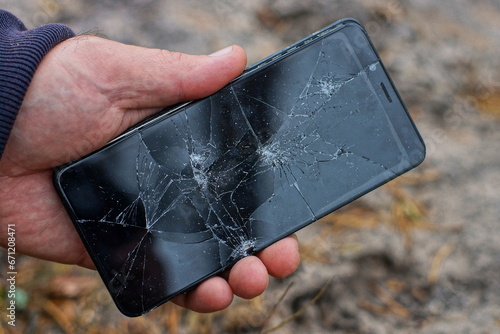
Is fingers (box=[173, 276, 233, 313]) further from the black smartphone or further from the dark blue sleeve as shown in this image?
the dark blue sleeve

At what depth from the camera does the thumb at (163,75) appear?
4.59 feet

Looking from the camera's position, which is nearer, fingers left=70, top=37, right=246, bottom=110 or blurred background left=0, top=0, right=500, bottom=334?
fingers left=70, top=37, right=246, bottom=110

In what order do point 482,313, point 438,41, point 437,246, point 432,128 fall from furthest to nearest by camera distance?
point 438,41
point 432,128
point 437,246
point 482,313

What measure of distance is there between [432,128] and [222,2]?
3.40 ft

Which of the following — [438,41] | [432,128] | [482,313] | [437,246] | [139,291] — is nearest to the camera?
[139,291]

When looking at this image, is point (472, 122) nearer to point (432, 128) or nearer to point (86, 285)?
point (432, 128)

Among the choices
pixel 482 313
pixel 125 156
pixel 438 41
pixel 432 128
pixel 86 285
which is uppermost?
pixel 125 156

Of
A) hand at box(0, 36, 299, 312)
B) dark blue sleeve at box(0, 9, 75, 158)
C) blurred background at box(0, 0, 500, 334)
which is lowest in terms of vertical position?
blurred background at box(0, 0, 500, 334)

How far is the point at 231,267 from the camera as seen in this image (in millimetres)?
1433

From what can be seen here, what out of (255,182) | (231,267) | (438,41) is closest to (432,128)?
(438,41)

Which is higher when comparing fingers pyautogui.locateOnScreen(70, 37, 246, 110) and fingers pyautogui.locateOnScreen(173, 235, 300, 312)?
fingers pyautogui.locateOnScreen(70, 37, 246, 110)

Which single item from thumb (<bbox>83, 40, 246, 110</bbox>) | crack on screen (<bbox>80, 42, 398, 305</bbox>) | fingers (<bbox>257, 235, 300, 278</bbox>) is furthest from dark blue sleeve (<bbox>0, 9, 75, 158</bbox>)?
fingers (<bbox>257, 235, 300, 278</bbox>)

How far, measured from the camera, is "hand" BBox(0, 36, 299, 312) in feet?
4.58

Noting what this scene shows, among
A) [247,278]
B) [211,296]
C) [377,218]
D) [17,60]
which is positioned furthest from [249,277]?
[17,60]
